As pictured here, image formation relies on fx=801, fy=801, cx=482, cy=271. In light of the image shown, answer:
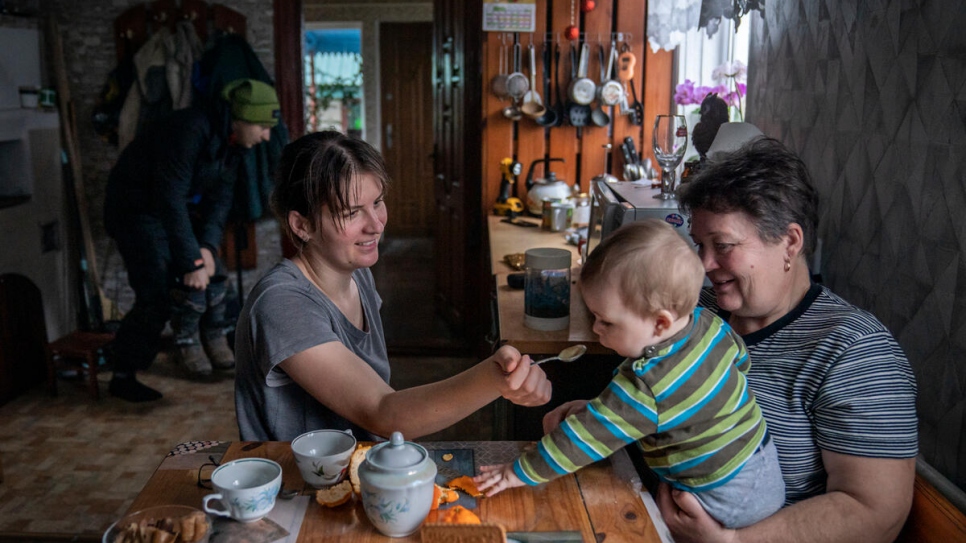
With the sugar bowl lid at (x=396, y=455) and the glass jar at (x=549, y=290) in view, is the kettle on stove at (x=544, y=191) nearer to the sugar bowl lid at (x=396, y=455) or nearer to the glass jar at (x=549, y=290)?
the glass jar at (x=549, y=290)

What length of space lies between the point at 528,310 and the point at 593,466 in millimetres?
830

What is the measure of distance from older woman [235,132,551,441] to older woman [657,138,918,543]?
44 cm

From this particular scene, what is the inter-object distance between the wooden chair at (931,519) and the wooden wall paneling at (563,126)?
9.97 ft

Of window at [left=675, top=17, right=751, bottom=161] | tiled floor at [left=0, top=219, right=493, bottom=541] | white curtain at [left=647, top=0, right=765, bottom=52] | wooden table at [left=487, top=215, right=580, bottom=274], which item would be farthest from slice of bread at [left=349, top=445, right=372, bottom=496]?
white curtain at [left=647, top=0, right=765, bottom=52]

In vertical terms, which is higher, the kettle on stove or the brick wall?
the brick wall

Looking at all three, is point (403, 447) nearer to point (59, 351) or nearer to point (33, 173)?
point (59, 351)

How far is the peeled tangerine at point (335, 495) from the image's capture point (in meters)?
1.36

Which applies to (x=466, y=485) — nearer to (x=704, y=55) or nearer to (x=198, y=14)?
(x=704, y=55)

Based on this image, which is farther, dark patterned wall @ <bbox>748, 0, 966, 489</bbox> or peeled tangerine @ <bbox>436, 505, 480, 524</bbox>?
dark patterned wall @ <bbox>748, 0, 966, 489</bbox>

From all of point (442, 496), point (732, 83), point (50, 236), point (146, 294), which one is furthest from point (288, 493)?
point (50, 236)

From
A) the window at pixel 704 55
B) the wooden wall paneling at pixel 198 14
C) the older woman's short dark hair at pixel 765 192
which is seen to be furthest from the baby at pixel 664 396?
the wooden wall paneling at pixel 198 14

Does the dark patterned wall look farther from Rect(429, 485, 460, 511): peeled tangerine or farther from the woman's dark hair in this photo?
the woman's dark hair

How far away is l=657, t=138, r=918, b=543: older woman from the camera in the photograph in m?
1.42

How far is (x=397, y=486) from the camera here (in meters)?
1.21
